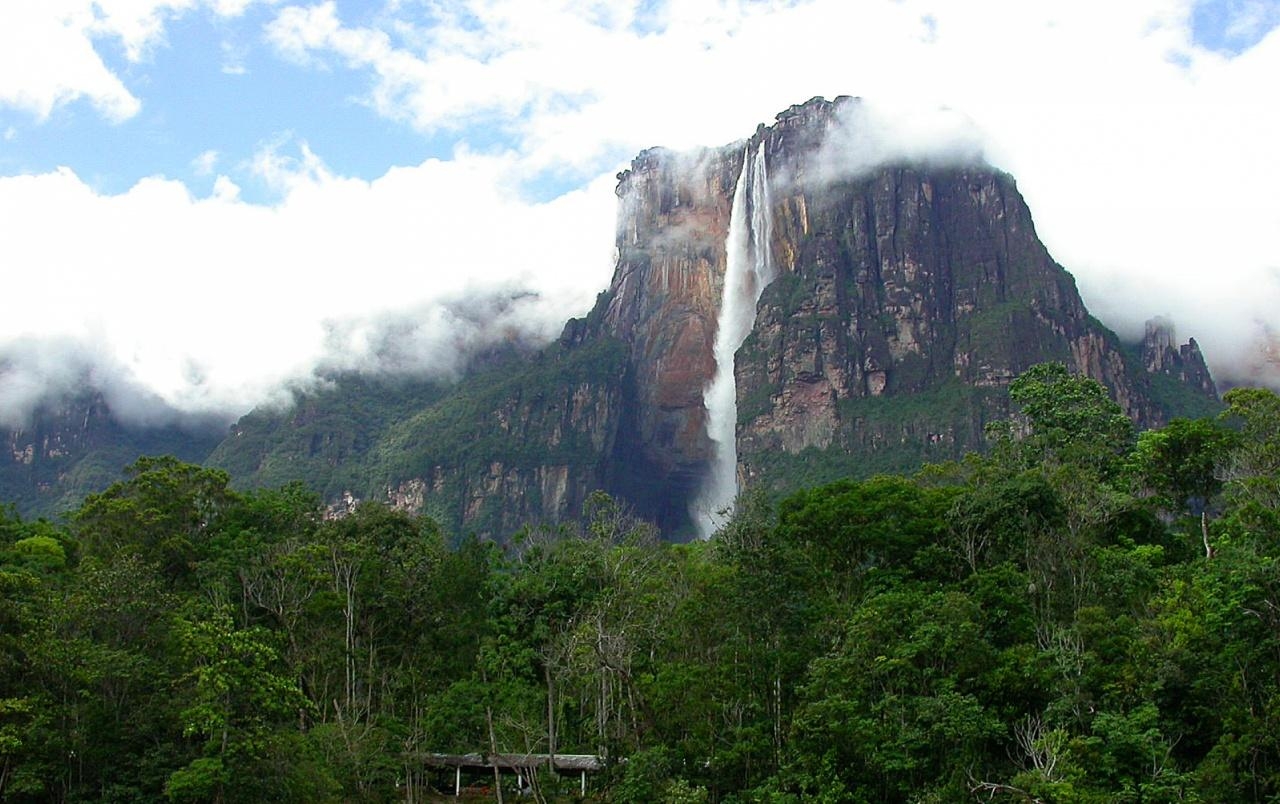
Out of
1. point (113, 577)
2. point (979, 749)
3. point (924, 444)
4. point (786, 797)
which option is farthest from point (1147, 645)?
point (924, 444)

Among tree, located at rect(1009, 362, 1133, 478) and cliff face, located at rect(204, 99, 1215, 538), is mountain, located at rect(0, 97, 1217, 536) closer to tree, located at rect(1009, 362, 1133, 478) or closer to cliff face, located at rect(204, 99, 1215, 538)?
cliff face, located at rect(204, 99, 1215, 538)

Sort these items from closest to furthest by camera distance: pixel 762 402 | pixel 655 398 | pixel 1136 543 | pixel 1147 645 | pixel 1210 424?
pixel 1147 645, pixel 1136 543, pixel 1210 424, pixel 762 402, pixel 655 398

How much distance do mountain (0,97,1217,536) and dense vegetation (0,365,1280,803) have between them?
67.7 m

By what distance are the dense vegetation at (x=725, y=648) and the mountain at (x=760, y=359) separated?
67.7 meters

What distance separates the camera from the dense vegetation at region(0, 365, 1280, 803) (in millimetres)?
25750

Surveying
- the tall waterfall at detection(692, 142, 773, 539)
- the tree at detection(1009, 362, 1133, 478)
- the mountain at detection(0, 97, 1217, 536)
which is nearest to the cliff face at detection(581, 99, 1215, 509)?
the mountain at detection(0, 97, 1217, 536)

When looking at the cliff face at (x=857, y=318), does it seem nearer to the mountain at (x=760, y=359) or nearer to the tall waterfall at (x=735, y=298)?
the mountain at (x=760, y=359)

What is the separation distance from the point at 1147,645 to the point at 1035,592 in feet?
15.4

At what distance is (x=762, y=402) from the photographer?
11425 cm

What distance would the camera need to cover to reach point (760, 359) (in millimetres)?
116125

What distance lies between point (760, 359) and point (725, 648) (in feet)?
286

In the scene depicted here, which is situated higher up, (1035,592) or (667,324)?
(667,324)

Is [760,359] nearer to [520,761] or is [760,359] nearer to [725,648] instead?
[520,761]

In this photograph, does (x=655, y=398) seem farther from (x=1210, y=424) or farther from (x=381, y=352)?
(x=1210, y=424)
